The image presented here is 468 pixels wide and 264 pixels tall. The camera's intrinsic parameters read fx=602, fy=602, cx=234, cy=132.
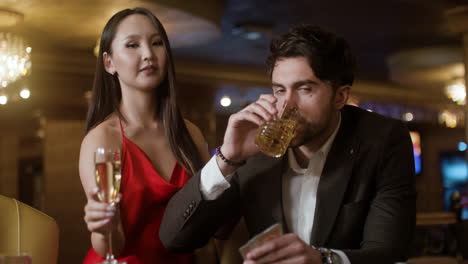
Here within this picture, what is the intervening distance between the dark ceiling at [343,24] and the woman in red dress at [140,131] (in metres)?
4.50

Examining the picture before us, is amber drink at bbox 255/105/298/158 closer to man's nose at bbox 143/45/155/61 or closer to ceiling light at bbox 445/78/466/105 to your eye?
man's nose at bbox 143/45/155/61

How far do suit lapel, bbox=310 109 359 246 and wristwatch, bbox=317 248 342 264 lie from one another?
285mm

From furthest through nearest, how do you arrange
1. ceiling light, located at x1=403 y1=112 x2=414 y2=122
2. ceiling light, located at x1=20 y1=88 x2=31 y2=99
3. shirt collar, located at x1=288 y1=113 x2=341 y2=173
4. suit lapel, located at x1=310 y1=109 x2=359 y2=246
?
1. ceiling light, located at x1=403 y1=112 x2=414 y2=122
2. ceiling light, located at x1=20 y1=88 x2=31 y2=99
3. shirt collar, located at x1=288 y1=113 x2=341 y2=173
4. suit lapel, located at x1=310 y1=109 x2=359 y2=246

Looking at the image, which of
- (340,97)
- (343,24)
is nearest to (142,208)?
(340,97)

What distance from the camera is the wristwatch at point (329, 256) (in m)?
1.60

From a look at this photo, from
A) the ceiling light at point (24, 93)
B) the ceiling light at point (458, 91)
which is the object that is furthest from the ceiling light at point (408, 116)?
the ceiling light at point (24, 93)

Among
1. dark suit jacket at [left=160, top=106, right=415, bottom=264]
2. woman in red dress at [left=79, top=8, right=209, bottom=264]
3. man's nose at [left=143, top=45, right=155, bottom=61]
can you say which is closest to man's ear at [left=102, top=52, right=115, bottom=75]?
woman in red dress at [left=79, top=8, right=209, bottom=264]

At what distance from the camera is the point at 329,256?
161cm

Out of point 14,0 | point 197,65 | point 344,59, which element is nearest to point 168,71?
point 344,59

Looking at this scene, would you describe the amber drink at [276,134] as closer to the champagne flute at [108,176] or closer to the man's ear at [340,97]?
the man's ear at [340,97]

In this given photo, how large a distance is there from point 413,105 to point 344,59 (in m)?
12.1

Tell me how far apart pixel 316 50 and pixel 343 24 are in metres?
6.02

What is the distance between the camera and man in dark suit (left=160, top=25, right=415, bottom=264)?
6.09 feet

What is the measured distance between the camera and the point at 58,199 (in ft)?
28.7
